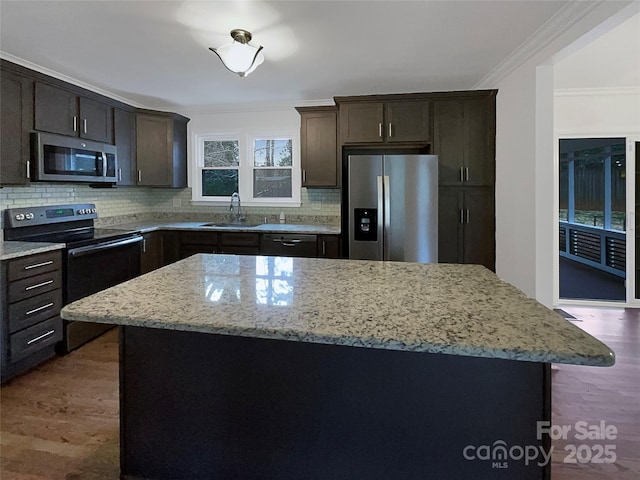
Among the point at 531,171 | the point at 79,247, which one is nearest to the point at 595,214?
the point at 531,171

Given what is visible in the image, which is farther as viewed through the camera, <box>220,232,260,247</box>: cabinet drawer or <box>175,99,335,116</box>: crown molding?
<box>175,99,335,116</box>: crown molding

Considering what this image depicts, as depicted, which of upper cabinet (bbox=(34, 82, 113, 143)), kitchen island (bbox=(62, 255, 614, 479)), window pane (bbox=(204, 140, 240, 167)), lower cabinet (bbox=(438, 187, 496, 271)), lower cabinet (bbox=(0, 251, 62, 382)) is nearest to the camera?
kitchen island (bbox=(62, 255, 614, 479))

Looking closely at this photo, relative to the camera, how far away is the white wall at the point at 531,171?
2.89 m

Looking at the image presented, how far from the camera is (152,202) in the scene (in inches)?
Result: 200

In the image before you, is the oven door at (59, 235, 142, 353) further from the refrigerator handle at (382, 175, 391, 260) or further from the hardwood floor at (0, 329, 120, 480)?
the refrigerator handle at (382, 175, 391, 260)

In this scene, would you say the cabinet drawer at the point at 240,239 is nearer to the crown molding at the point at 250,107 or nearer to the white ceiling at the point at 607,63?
the crown molding at the point at 250,107

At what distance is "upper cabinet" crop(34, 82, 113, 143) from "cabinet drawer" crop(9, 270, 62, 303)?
1.23m

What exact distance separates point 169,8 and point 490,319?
7.86 feet

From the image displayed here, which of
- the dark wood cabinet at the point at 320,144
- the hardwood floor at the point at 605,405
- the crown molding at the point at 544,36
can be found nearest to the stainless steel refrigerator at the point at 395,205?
the dark wood cabinet at the point at 320,144

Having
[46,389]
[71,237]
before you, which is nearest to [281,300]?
[46,389]

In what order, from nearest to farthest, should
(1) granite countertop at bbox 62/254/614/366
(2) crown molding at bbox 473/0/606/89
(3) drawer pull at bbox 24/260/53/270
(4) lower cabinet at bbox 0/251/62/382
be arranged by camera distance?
(1) granite countertop at bbox 62/254/614/366, (2) crown molding at bbox 473/0/606/89, (4) lower cabinet at bbox 0/251/62/382, (3) drawer pull at bbox 24/260/53/270

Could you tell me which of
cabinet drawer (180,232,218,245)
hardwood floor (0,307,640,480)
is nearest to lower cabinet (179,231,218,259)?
cabinet drawer (180,232,218,245)

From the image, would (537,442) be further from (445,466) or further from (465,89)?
(465,89)

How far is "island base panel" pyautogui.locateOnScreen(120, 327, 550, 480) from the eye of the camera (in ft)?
3.86
